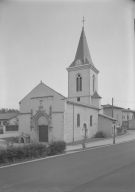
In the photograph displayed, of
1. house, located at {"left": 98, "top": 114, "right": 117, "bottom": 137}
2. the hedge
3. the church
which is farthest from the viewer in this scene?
house, located at {"left": 98, "top": 114, "right": 117, "bottom": 137}

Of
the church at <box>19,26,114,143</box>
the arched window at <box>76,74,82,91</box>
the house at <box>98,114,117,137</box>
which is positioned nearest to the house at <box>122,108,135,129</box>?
the house at <box>98,114,117,137</box>

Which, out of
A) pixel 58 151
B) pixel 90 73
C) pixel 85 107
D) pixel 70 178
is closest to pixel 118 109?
pixel 90 73

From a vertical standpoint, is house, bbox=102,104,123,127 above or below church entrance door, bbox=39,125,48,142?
above

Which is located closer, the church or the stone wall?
the church

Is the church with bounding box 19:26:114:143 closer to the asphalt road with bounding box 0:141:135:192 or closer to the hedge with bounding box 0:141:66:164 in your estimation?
the hedge with bounding box 0:141:66:164

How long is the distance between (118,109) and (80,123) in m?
31.1

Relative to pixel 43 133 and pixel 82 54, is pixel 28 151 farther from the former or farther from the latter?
pixel 82 54

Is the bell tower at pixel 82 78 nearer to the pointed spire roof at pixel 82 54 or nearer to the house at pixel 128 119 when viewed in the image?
the pointed spire roof at pixel 82 54

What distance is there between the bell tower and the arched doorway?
508 inches

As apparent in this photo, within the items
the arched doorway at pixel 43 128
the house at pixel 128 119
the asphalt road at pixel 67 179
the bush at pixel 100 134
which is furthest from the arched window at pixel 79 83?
the house at pixel 128 119

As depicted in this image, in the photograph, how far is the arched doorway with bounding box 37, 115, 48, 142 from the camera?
2355 cm

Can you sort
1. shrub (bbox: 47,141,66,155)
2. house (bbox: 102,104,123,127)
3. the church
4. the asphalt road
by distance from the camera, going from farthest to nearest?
house (bbox: 102,104,123,127)
the church
shrub (bbox: 47,141,66,155)
the asphalt road

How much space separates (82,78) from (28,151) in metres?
24.6

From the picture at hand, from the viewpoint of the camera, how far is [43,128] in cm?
2381
